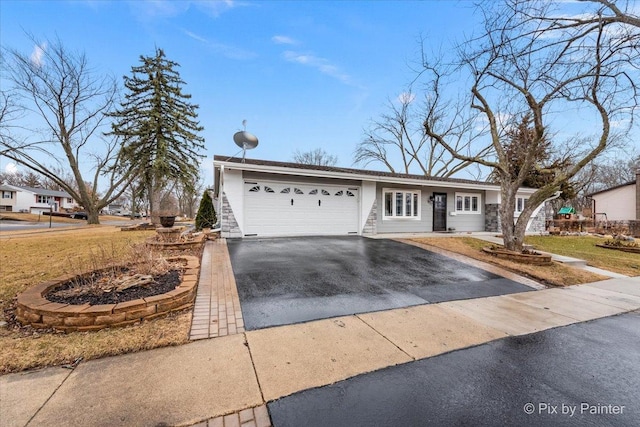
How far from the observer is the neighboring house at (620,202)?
907 inches

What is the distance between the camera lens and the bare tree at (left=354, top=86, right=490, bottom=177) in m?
25.1

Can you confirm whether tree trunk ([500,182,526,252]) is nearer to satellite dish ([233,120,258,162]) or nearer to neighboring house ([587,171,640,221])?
satellite dish ([233,120,258,162])

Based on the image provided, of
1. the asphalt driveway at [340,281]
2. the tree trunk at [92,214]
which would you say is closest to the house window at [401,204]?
the asphalt driveway at [340,281]

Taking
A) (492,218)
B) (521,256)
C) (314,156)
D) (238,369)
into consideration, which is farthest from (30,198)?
(521,256)

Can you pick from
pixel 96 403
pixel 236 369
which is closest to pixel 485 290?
pixel 236 369

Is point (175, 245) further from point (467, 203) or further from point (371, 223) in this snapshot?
point (467, 203)

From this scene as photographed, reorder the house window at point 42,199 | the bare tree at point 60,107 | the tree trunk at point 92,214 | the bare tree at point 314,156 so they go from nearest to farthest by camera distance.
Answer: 1. the bare tree at point 60,107
2. the tree trunk at point 92,214
3. the bare tree at point 314,156
4. the house window at point 42,199

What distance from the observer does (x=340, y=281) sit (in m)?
5.14

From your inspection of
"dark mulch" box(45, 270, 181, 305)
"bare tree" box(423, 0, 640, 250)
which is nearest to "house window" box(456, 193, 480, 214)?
"bare tree" box(423, 0, 640, 250)

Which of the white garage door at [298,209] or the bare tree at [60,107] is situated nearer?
the white garage door at [298,209]

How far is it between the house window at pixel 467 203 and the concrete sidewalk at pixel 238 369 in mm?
11377

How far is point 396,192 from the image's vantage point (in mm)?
13008

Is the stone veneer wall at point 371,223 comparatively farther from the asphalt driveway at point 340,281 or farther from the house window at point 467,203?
the house window at point 467,203

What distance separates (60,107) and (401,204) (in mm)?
24142
